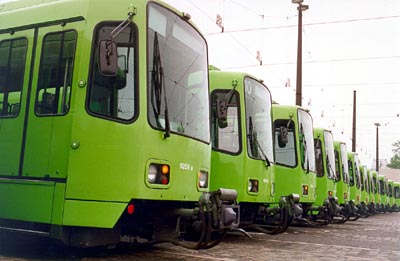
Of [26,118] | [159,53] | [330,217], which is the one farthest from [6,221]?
[330,217]

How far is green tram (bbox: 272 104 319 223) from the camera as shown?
37.8 feet

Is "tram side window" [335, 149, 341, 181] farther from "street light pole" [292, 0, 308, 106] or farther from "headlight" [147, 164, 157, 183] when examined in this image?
"headlight" [147, 164, 157, 183]

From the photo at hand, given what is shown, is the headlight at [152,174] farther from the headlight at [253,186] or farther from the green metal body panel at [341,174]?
the green metal body panel at [341,174]

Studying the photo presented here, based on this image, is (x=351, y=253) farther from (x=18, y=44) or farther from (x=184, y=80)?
(x=18, y=44)

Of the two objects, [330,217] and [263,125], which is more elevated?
[263,125]

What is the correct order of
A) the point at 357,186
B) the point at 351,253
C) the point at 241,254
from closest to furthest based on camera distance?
the point at 241,254, the point at 351,253, the point at 357,186

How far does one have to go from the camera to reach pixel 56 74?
585 centimetres

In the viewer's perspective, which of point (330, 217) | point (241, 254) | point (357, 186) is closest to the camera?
point (241, 254)

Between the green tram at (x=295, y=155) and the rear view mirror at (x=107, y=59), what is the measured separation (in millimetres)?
6566

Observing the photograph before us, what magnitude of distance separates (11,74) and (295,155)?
287 inches

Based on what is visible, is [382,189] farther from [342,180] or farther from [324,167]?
[324,167]

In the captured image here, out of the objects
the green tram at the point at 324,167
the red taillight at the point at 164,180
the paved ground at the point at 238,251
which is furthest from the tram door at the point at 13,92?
the green tram at the point at 324,167

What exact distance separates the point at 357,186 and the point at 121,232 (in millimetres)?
15906

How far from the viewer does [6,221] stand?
5949 millimetres
